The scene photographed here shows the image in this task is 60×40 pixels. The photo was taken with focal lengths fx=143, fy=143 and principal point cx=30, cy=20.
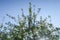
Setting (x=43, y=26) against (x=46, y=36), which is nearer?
(x=43, y=26)

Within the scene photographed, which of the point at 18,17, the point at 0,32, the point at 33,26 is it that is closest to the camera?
the point at 33,26

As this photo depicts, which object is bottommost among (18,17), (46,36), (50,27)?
(46,36)

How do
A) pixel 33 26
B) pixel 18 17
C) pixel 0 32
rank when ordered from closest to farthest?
pixel 33 26
pixel 18 17
pixel 0 32

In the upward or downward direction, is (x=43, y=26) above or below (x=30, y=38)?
above

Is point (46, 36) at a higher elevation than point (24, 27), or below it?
below

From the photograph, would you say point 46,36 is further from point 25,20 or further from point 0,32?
point 0,32

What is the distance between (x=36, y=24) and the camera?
14.6m

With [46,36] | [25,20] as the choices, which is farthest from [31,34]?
[46,36]

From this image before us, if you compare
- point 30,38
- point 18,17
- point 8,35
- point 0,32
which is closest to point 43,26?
point 30,38

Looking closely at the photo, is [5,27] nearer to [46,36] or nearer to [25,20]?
[25,20]

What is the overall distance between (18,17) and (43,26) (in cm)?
291

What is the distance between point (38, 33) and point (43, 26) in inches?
37.2

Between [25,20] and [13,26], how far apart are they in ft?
4.63

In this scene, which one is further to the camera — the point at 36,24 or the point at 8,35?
the point at 8,35
